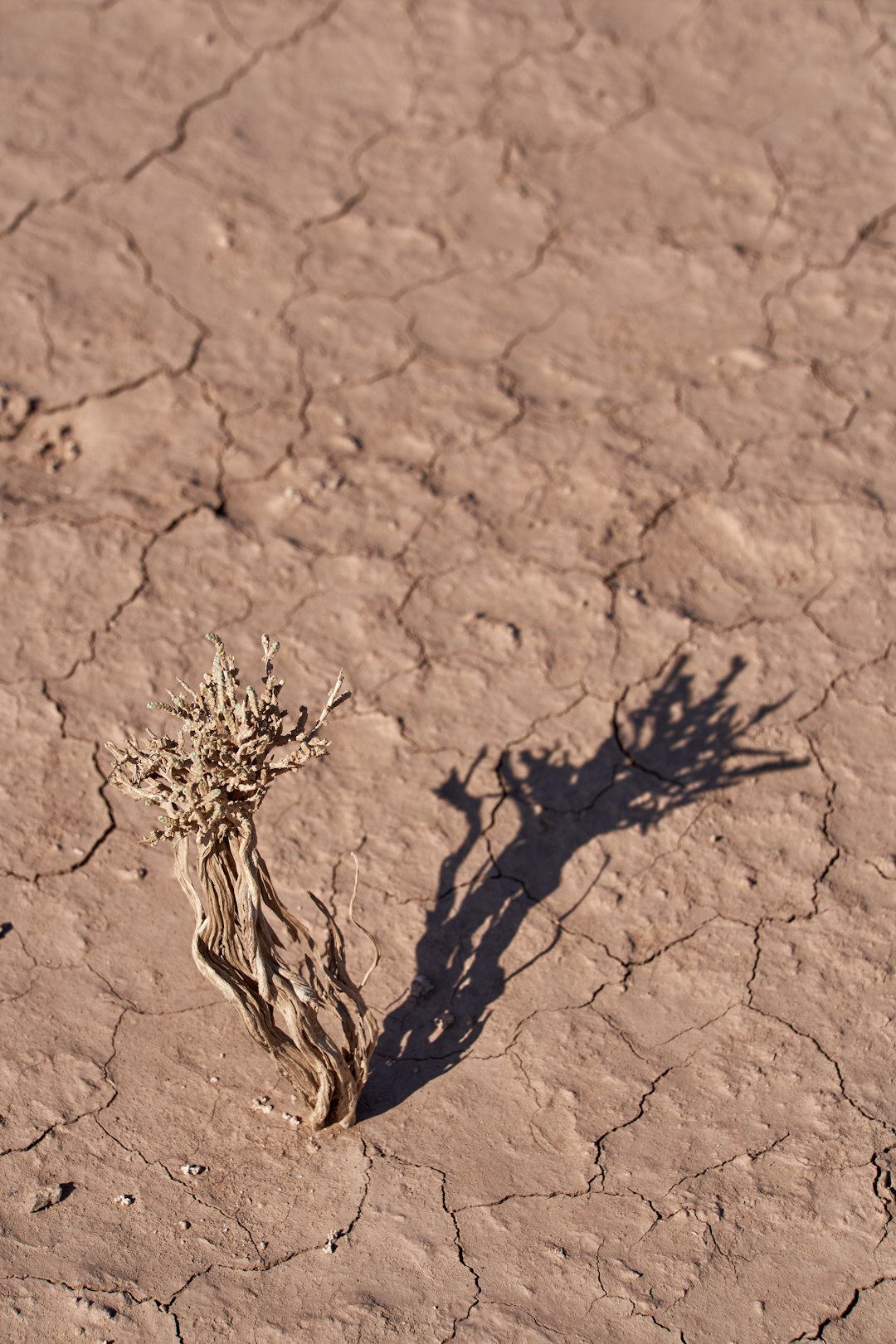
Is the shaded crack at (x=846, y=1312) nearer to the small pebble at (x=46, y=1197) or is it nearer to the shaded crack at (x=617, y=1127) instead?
the shaded crack at (x=617, y=1127)

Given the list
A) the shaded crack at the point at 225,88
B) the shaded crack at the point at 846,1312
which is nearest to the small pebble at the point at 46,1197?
the shaded crack at the point at 846,1312

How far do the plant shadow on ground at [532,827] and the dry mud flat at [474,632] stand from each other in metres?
0.01

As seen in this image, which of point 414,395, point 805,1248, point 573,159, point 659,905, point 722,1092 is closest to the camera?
point 805,1248

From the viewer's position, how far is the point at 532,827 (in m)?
3.40

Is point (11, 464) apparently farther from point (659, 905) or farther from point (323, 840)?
point (659, 905)

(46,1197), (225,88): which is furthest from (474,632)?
(225,88)

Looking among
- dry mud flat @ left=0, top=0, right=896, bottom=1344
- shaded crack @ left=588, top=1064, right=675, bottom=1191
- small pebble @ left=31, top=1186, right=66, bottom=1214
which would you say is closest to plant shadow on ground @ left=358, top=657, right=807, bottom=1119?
dry mud flat @ left=0, top=0, right=896, bottom=1344

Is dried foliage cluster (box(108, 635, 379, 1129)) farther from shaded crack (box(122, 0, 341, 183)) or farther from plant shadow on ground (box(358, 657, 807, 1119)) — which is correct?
shaded crack (box(122, 0, 341, 183))

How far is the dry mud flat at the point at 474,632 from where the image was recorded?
282 centimetres

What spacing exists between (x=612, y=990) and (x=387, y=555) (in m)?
1.49

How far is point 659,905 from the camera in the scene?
3.27 metres

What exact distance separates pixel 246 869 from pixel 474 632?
140cm

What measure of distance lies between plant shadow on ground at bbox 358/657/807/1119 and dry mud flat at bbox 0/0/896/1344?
0.04 ft

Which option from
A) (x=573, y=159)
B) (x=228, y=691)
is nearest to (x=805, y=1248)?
(x=228, y=691)
